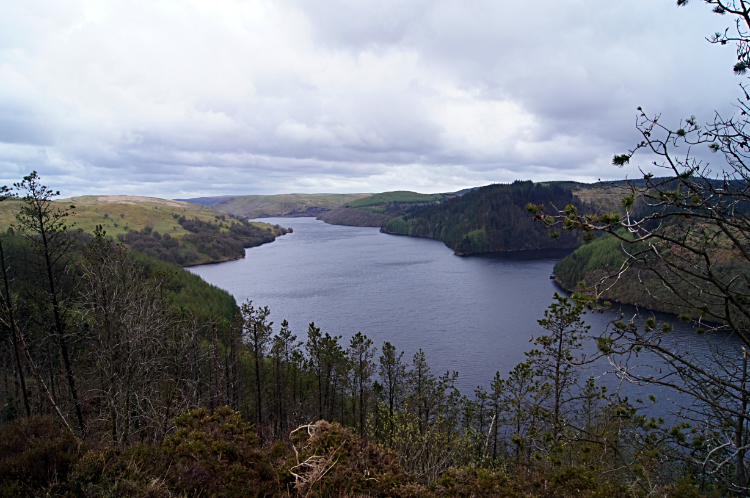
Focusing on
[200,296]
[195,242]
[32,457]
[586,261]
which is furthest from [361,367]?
[195,242]

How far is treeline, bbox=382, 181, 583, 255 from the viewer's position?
143825mm

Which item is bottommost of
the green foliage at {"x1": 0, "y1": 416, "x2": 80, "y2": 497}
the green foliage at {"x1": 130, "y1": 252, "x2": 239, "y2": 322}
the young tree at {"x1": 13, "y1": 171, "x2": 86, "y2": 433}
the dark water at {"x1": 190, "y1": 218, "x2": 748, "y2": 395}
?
the dark water at {"x1": 190, "y1": 218, "x2": 748, "y2": 395}

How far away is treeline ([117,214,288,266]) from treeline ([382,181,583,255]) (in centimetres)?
7279

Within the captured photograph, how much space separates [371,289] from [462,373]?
3445 cm

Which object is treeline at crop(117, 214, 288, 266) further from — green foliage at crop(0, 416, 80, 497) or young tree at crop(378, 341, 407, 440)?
green foliage at crop(0, 416, 80, 497)

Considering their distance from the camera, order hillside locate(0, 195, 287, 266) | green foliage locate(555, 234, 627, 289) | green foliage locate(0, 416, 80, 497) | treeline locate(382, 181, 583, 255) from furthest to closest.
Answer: treeline locate(382, 181, 583, 255) < hillside locate(0, 195, 287, 266) < green foliage locate(555, 234, 627, 289) < green foliage locate(0, 416, 80, 497)

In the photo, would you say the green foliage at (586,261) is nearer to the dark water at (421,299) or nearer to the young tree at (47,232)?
the dark water at (421,299)

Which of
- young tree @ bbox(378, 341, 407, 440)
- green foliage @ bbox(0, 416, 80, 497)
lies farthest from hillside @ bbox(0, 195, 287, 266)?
green foliage @ bbox(0, 416, 80, 497)

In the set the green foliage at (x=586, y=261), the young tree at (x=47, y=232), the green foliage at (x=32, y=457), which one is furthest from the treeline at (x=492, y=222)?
the green foliage at (x=32, y=457)

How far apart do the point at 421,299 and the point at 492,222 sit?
101 m

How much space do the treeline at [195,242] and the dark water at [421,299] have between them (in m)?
8.91

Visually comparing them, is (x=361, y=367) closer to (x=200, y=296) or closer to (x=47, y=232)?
(x=47, y=232)

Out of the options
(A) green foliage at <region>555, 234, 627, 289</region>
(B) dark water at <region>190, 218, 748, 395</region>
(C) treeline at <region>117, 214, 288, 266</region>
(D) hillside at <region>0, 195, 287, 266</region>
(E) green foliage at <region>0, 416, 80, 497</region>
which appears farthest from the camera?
Result: (D) hillside at <region>0, 195, 287, 266</region>

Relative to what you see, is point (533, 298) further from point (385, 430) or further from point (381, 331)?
point (385, 430)
